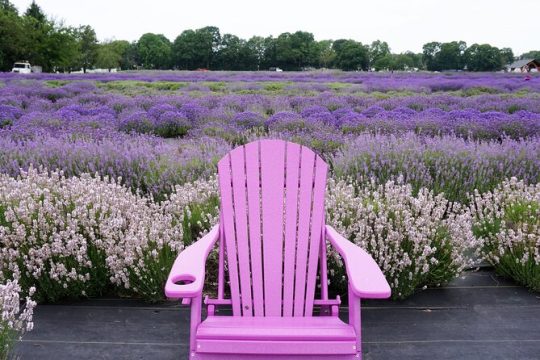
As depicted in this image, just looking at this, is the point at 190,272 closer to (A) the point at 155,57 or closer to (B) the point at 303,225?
(B) the point at 303,225

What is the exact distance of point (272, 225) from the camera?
2.90m

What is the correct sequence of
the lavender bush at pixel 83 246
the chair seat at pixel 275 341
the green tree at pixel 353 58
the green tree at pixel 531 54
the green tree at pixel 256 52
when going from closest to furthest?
the chair seat at pixel 275 341 < the lavender bush at pixel 83 246 < the green tree at pixel 353 58 < the green tree at pixel 256 52 < the green tree at pixel 531 54

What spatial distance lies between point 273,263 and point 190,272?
28.5 inches

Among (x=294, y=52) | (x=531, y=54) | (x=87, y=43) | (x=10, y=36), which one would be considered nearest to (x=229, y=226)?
(x=10, y=36)

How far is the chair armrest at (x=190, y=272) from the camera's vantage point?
79.7 inches

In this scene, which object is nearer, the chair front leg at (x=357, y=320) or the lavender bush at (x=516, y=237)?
the chair front leg at (x=357, y=320)

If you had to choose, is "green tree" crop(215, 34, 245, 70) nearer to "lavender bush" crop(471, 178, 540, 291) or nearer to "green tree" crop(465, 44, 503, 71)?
"green tree" crop(465, 44, 503, 71)

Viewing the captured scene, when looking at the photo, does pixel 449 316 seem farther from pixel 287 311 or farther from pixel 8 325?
pixel 8 325

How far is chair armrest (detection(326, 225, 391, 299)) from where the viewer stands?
2.06m

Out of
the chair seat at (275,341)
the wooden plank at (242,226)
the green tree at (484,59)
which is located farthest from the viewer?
the green tree at (484,59)

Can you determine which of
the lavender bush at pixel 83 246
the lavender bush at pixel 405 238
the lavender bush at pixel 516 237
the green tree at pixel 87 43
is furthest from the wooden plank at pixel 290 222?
the green tree at pixel 87 43

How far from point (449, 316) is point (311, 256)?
3.64 feet

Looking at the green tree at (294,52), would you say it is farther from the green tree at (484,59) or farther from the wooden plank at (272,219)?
the wooden plank at (272,219)

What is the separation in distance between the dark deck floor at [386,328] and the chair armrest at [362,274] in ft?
2.27
